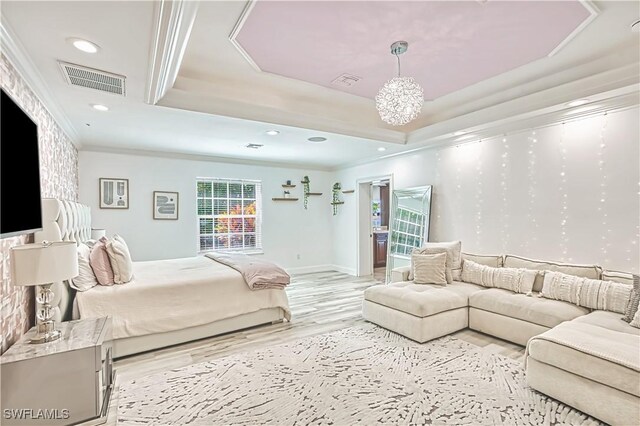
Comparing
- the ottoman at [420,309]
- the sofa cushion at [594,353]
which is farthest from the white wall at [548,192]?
the sofa cushion at [594,353]

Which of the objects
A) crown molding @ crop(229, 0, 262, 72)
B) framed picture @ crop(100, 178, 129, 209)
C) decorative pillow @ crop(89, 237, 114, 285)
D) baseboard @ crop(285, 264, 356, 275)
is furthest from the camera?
baseboard @ crop(285, 264, 356, 275)

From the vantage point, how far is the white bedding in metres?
2.95

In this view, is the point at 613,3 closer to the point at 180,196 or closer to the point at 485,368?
the point at 485,368

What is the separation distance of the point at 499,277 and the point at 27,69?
481cm

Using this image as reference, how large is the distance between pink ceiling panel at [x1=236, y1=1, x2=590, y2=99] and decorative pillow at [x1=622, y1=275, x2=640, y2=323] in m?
2.18

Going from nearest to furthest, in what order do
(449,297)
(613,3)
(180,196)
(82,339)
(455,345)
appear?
(82,339) < (613,3) < (455,345) < (449,297) < (180,196)

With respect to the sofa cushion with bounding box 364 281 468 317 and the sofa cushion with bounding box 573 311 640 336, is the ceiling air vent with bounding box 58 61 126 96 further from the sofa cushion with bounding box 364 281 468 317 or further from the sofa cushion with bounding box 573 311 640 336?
the sofa cushion with bounding box 573 311 640 336

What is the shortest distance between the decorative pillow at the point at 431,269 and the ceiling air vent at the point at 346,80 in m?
2.33

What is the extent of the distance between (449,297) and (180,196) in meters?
4.75

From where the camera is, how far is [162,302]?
3193 millimetres

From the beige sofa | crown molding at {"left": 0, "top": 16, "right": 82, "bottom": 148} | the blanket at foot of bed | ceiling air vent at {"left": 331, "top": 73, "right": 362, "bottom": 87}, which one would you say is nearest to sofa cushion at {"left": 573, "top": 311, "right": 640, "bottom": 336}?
the beige sofa

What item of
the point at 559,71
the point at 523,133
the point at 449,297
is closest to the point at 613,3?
the point at 559,71

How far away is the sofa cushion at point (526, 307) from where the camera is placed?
9.72 feet

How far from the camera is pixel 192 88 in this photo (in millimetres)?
3398
